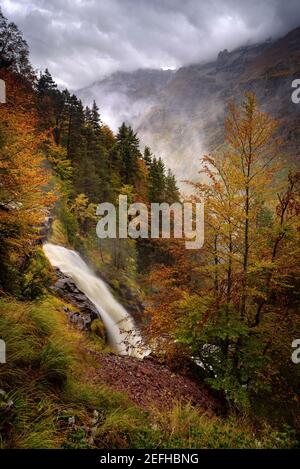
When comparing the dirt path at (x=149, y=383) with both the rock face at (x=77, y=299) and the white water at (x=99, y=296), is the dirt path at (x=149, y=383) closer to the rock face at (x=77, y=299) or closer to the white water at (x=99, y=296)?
the rock face at (x=77, y=299)

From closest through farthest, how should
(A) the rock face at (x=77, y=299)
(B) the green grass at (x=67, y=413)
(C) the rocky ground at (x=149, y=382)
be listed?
(B) the green grass at (x=67, y=413) → (C) the rocky ground at (x=149, y=382) → (A) the rock face at (x=77, y=299)

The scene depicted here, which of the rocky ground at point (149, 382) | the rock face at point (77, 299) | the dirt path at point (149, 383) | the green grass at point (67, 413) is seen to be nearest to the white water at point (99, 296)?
the rock face at point (77, 299)

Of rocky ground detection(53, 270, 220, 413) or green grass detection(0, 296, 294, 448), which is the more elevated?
green grass detection(0, 296, 294, 448)

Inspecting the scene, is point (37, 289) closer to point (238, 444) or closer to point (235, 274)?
point (235, 274)

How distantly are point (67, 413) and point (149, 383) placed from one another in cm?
408

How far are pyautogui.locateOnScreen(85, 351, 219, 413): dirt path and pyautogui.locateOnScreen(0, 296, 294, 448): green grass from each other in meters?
1.13

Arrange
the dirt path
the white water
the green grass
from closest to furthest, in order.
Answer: the green grass
the dirt path
the white water

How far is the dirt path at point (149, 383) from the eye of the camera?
7184 mm

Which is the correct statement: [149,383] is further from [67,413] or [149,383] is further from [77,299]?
[77,299]

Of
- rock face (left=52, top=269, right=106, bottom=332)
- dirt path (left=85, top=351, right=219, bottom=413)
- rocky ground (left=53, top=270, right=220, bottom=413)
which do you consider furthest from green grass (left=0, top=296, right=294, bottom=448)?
rock face (left=52, top=269, right=106, bottom=332)

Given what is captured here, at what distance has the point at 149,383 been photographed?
27.6ft

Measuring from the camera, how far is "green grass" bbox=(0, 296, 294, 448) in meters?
4.09

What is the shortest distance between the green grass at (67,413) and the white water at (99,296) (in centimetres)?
1100

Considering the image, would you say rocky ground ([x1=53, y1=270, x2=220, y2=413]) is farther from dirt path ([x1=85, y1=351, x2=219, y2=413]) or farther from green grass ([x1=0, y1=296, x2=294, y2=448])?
green grass ([x1=0, y1=296, x2=294, y2=448])
